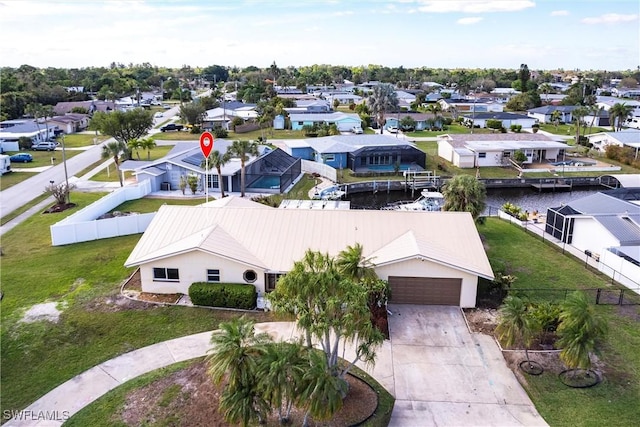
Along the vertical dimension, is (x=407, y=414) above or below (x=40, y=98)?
below

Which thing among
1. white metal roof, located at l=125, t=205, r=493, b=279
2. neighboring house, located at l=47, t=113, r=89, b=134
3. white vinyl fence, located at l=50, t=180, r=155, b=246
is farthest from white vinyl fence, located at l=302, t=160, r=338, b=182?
neighboring house, located at l=47, t=113, r=89, b=134

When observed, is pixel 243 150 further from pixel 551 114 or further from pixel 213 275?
pixel 551 114

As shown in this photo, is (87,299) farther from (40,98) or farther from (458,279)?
(40,98)

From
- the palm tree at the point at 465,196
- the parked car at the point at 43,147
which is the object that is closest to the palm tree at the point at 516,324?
the palm tree at the point at 465,196

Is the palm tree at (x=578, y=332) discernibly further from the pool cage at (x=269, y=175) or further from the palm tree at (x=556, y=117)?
the palm tree at (x=556, y=117)

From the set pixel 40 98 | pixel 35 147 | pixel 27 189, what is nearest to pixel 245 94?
pixel 40 98

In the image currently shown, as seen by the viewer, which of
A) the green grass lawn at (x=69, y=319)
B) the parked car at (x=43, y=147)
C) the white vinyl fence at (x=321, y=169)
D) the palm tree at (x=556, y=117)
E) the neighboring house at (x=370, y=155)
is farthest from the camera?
the palm tree at (x=556, y=117)
